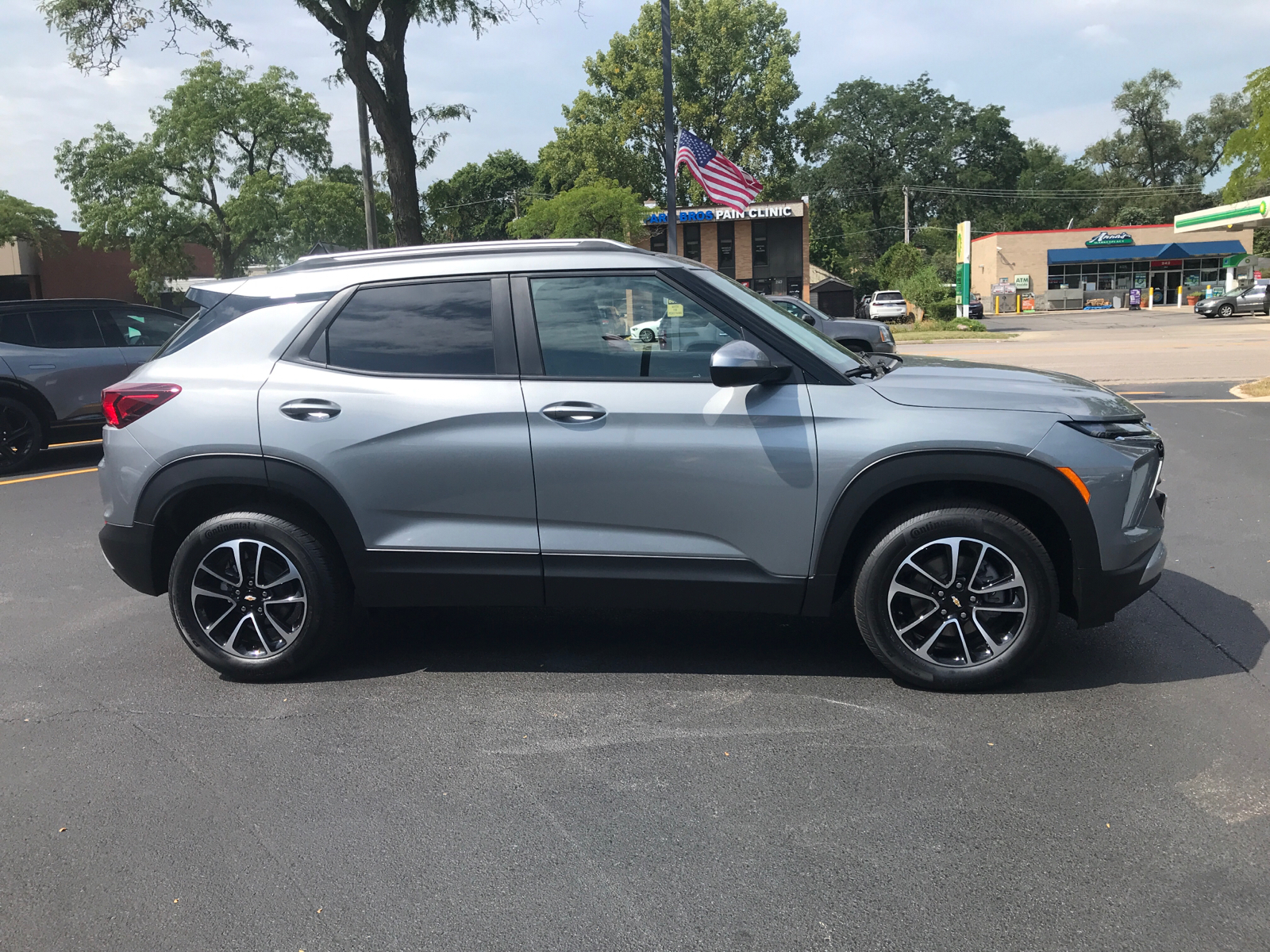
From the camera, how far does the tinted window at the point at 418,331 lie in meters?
4.31

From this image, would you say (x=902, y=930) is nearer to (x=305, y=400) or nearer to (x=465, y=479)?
(x=465, y=479)

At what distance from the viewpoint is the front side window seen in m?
4.18

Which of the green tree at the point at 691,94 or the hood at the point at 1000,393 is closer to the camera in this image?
the hood at the point at 1000,393

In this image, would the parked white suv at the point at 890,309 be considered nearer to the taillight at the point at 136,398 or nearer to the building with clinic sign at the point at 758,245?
the building with clinic sign at the point at 758,245

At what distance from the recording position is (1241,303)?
44656 mm

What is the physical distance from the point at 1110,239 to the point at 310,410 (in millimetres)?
68725

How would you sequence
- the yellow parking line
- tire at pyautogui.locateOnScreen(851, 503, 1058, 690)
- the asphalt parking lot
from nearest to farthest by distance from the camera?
the asphalt parking lot, tire at pyautogui.locateOnScreen(851, 503, 1058, 690), the yellow parking line

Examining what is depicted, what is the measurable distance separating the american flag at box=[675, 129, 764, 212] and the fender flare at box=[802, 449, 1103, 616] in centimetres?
1511

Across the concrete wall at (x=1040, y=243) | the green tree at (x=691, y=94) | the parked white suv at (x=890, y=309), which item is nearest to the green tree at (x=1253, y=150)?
the concrete wall at (x=1040, y=243)

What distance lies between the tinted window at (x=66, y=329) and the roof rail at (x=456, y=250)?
24.6 ft

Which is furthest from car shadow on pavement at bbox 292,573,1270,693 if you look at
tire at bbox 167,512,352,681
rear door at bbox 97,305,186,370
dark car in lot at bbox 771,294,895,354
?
dark car in lot at bbox 771,294,895,354

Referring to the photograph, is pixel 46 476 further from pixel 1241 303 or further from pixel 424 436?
pixel 1241 303

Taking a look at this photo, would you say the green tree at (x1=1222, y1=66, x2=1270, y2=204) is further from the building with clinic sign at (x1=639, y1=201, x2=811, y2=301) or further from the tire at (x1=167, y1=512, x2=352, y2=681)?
the tire at (x1=167, y1=512, x2=352, y2=681)

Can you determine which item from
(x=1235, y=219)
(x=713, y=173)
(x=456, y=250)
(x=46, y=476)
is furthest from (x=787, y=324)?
(x=1235, y=219)
